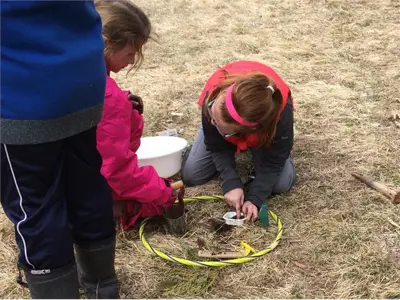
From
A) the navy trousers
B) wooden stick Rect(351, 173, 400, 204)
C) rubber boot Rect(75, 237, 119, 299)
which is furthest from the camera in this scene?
wooden stick Rect(351, 173, 400, 204)

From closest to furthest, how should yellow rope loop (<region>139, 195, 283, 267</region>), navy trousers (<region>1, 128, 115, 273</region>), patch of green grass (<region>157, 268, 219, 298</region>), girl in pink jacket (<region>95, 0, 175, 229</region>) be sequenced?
1. navy trousers (<region>1, 128, 115, 273</region>)
2. girl in pink jacket (<region>95, 0, 175, 229</region>)
3. patch of green grass (<region>157, 268, 219, 298</region>)
4. yellow rope loop (<region>139, 195, 283, 267</region>)

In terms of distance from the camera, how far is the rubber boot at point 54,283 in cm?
187

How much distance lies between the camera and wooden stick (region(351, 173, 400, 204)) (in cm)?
299

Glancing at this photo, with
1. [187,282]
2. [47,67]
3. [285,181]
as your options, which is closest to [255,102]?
[285,181]

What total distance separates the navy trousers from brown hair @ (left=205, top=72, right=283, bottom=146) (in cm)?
83

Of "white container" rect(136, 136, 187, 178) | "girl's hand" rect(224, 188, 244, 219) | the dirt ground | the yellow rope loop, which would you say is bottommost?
the dirt ground

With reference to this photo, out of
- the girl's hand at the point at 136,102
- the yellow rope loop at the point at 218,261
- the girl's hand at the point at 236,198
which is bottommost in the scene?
the yellow rope loop at the point at 218,261

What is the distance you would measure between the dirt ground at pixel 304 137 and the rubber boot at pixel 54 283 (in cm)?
52

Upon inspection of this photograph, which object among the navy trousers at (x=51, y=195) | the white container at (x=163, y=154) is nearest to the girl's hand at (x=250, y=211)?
the white container at (x=163, y=154)

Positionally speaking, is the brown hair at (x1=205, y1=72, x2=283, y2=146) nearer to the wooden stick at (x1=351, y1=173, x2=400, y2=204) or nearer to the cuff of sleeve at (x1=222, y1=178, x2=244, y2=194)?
the cuff of sleeve at (x1=222, y1=178, x2=244, y2=194)

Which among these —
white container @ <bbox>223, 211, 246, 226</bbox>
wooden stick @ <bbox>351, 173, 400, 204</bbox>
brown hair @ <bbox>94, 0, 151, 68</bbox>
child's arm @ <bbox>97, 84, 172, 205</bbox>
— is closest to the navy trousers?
child's arm @ <bbox>97, 84, 172, 205</bbox>

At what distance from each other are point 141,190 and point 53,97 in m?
0.96

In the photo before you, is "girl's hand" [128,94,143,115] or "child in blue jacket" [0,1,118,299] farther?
"girl's hand" [128,94,143,115]

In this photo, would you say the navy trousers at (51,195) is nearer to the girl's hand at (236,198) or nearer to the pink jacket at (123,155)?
the pink jacket at (123,155)
